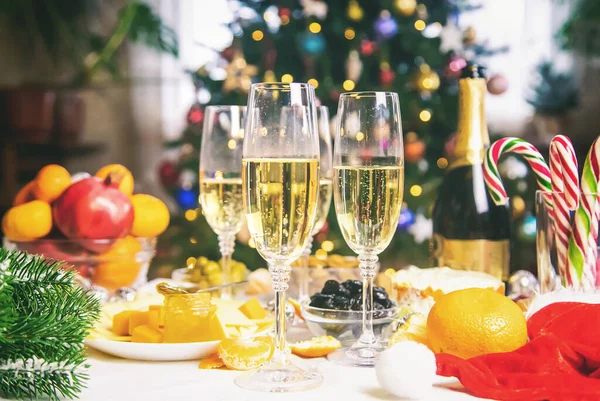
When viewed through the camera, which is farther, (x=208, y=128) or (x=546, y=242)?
(x=208, y=128)

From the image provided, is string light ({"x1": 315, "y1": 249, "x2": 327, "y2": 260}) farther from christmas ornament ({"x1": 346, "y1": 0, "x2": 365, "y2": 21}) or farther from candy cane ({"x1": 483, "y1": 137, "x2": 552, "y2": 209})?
christmas ornament ({"x1": 346, "y1": 0, "x2": 365, "y2": 21})

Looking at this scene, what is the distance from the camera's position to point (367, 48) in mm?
3555

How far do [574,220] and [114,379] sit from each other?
0.67m

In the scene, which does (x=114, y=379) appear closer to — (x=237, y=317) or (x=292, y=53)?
(x=237, y=317)

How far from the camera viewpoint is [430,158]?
3.68m

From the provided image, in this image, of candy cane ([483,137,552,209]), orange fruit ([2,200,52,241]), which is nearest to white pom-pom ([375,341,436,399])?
candy cane ([483,137,552,209])

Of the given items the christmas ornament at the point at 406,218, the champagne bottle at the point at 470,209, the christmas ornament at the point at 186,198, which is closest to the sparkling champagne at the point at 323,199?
the champagne bottle at the point at 470,209

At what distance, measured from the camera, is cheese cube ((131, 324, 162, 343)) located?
39.7 inches

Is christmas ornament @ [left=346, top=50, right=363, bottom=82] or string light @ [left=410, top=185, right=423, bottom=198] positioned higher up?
christmas ornament @ [left=346, top=50, right=363, bottom=82]

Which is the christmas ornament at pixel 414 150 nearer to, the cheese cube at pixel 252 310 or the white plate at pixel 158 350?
the cheese cube at pixel 252 310

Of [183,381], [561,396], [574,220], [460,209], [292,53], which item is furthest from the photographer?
[292,53]

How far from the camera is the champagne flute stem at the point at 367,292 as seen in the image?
1.00 metres

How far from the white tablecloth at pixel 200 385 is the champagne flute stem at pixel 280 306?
0.21 feet

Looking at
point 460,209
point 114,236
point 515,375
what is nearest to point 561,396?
point 515,375
